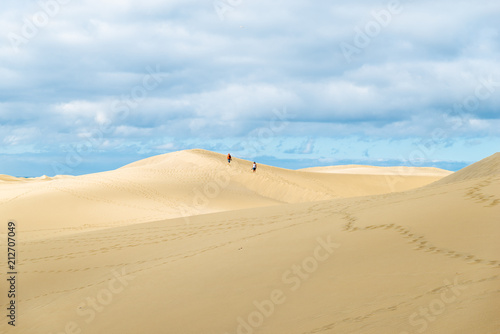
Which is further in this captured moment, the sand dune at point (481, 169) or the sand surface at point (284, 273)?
the sand dune at point (481, 169)

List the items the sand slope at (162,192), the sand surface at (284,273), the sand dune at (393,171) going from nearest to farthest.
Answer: the sand surface at (284,273) < the sand slope at (162,192) < the sand dune at (393,171)

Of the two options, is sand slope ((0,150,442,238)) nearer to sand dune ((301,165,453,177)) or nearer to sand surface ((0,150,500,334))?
sand surface ((0,150,500,334))

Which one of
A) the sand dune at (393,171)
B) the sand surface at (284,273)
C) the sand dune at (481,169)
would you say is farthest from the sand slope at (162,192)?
the sand dune at (393,171)

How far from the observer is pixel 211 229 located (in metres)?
9.80

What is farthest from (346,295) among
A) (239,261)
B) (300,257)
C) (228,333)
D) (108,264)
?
(108,264)

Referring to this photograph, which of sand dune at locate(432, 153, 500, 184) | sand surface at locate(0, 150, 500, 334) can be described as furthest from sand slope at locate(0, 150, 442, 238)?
sand dune at locate(432, 153, 500, 184)

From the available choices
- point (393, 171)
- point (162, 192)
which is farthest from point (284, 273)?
point (393, 171)

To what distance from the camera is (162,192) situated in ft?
81.0

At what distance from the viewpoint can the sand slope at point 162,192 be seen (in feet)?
64.1

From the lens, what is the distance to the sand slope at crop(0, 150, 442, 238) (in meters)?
19.5

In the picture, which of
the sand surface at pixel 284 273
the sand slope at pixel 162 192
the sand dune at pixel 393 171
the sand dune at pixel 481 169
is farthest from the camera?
the sand dune at pixel 393 171

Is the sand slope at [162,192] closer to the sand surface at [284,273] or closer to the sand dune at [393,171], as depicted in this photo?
the sand surface at [284,273]

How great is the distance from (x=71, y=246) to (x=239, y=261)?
18.8 ft

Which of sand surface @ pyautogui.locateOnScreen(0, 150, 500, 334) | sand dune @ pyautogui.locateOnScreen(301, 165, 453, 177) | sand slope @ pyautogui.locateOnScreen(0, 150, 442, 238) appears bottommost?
sand surface @ pyautogui.locateOnScreen(0, 150, 500, 334)
